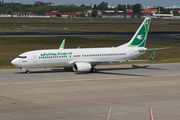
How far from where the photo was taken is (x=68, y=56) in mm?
61375

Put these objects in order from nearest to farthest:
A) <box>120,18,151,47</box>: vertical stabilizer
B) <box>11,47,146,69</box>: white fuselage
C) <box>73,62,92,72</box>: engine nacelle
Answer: <box>11,47,146,69</box>: white fuselage
<box>73,62,92,72</box>: engine nacelle
<box>120,18,151,47</box>: vertical stabilizer

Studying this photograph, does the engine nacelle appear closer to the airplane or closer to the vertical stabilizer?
the airplane

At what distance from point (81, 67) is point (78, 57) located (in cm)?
206

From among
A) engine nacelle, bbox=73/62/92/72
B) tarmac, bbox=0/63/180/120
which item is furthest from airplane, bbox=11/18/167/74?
tarmac, bbox=0/63/180/120

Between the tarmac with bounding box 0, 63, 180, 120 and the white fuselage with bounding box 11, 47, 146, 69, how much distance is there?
1.76 meters

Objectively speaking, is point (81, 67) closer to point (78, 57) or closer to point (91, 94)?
point (78, 57)

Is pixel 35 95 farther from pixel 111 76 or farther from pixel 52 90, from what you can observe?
pixel 111 76

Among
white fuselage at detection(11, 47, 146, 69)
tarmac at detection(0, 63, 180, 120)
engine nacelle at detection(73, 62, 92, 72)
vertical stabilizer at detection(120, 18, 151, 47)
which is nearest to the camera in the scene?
tarmac at detection(0, 63, 180, 120)

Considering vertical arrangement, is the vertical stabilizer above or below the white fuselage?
above

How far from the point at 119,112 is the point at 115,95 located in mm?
8848

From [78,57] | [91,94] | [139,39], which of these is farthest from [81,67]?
[91,94]

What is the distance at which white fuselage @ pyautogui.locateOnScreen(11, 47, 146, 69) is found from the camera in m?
59.4

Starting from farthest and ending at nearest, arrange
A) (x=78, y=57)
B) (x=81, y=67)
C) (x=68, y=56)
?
(x=78, y=57), (x=68, y=56), (x=81, y=67)

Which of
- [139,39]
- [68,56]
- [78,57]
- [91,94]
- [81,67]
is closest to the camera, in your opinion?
[91,94]
